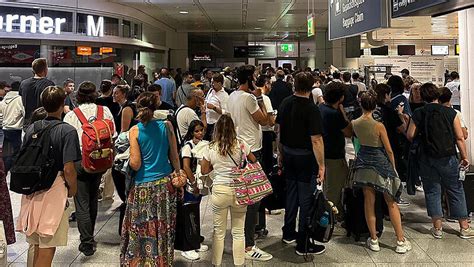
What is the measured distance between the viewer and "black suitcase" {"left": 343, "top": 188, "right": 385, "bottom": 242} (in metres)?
4.24

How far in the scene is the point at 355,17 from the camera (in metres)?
4.04

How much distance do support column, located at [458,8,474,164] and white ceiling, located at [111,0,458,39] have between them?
17.1 ft

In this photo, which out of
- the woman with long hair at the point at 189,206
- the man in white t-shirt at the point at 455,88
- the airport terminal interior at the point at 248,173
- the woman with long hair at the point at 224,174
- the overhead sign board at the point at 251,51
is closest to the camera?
the airport terminal interior at the point at 248,173

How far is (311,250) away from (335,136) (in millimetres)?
1137

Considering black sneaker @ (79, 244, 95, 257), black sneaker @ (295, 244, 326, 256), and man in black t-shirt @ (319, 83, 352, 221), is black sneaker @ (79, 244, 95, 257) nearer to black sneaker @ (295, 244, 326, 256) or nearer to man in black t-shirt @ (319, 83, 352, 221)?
black sneaker @ (295, 244, 326, 256)

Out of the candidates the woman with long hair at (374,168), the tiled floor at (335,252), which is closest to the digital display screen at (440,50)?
the tiled floor at (335,252)

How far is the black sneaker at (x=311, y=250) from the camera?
3.94 meters

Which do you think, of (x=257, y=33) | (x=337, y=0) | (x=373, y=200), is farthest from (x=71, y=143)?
(x=257, y=33)

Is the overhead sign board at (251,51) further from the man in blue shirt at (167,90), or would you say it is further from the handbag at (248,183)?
the handbag at (248,183)

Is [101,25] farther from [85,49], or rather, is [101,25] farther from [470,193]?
[470,193]

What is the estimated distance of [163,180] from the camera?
328 cm

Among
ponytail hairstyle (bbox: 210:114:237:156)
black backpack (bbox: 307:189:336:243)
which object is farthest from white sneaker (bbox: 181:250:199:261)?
ponytail hairstyle (bbox: 210:114:237:156)

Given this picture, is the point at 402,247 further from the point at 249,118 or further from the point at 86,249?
the point at 86,249

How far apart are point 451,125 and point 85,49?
28.8 feet
